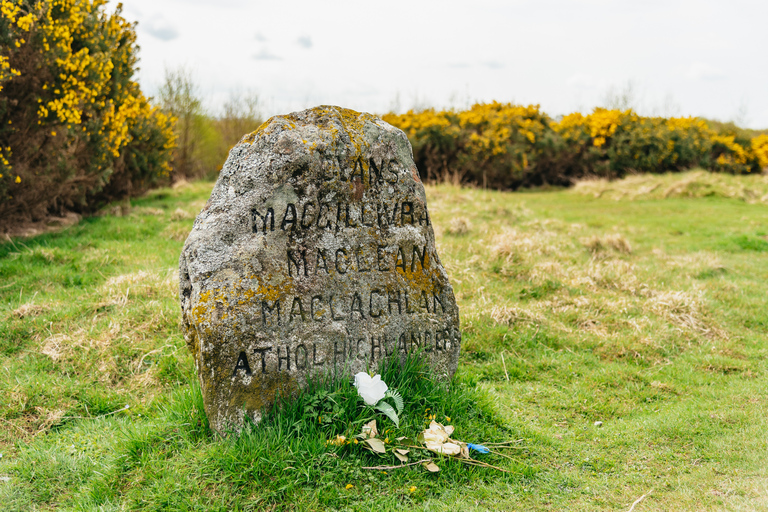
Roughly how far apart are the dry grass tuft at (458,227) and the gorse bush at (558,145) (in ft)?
24.7

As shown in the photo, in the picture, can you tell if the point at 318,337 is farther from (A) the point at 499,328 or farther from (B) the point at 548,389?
(A) the point at 499,328

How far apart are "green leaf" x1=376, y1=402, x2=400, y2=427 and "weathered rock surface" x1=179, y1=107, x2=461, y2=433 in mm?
338

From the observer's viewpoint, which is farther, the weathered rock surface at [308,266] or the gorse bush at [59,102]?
the gorse bush at [59,102]

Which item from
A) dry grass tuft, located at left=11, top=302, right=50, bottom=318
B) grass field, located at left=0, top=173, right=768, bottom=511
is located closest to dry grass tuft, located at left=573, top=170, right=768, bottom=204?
grass field, located at left=0, top=173, right=768, bottom=511

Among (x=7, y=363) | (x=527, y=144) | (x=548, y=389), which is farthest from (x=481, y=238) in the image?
(x=527, y=144)

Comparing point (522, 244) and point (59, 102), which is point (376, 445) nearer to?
point (522, 244)

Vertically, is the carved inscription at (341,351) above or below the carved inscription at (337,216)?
below

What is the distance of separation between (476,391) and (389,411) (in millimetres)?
920

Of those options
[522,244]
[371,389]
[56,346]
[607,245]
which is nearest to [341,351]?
[371,389]

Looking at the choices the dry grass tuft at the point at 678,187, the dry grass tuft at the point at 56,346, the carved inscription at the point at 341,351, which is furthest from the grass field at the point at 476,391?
the dry grass tuft at the point at 678,187

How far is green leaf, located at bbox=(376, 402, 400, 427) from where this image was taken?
3.58m

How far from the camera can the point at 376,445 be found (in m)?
3.46

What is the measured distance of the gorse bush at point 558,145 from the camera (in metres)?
17.4

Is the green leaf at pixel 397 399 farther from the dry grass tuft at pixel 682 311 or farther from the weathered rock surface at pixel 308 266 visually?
the dry grass tuft at pixel 682 311
